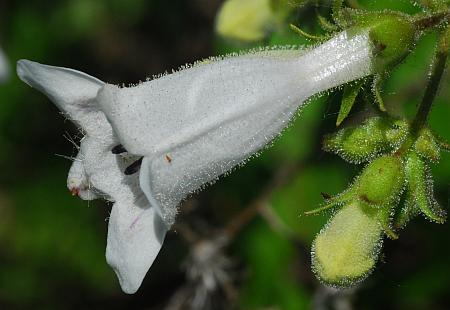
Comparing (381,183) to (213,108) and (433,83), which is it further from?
(213,108)

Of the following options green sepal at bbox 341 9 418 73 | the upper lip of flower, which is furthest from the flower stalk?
the upper lip of flower

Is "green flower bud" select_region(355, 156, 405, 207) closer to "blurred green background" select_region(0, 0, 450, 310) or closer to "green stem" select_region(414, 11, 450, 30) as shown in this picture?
"green stem" select_region(414, 11, 450, 30)

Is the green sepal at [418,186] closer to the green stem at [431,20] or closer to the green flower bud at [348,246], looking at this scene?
the green flower bud at [348,246]

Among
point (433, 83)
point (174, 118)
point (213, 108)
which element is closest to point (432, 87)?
point (433, 83)

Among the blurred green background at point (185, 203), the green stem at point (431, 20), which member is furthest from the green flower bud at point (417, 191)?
the blurred green background at point (185, 203)

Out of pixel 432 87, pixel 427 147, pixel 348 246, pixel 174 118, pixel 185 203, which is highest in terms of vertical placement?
pixel 174 118
